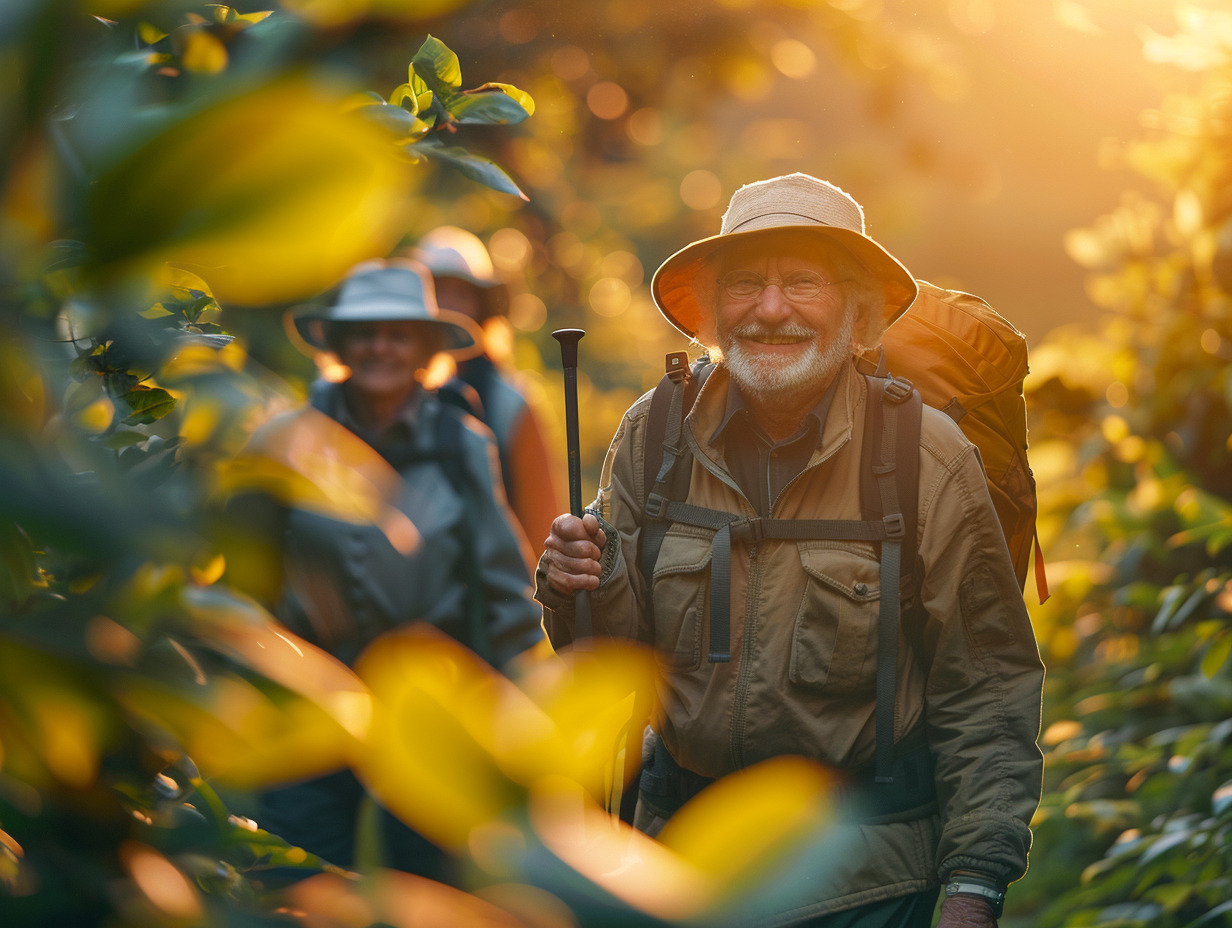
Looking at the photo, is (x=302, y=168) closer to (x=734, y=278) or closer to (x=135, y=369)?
(x=135, y=369)

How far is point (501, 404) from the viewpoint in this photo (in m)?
5.00

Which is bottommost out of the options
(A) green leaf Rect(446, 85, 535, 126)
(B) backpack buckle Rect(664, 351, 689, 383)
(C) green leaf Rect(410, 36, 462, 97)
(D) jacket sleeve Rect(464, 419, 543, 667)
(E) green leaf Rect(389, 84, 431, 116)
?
(D) jacket sleeve Rect(464, 419, 543, 667)

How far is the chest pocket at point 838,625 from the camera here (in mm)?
2502

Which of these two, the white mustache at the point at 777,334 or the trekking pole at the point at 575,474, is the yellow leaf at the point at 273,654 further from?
the white mustache at the point at 777,334

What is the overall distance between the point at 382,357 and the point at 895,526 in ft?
7.55

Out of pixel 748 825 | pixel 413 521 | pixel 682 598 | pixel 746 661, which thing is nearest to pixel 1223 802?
pixel 746 661

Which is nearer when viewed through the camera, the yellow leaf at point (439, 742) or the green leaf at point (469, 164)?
the yellow leaf at point (439, 742)

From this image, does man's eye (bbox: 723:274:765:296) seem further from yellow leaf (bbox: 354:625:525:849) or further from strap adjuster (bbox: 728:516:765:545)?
yellow leaf (bbox: 354:625:525:849)

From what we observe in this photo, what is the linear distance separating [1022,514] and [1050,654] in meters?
2.25

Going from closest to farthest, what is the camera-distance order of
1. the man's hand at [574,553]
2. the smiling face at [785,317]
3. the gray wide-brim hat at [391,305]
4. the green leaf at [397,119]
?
the green leaf at [397,119]
the man's hand at [574,553]
the smiling face at [785,317]
the gray wide-brim hat at [391,305]

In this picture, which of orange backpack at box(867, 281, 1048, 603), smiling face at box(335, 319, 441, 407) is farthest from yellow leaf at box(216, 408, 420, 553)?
smiling face at box(335, 319, 441, 407)

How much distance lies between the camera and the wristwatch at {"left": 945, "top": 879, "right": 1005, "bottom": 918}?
247 cm

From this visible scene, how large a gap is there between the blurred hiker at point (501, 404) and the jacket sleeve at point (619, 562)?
71.6 inches

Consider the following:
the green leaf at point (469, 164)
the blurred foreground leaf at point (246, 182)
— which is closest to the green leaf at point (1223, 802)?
the green leaf at point (469, 164)
